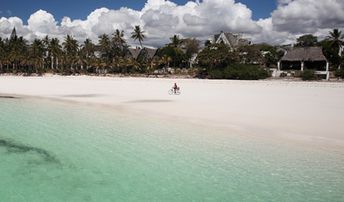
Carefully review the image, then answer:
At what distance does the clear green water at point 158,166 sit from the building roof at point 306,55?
3953 centimetres

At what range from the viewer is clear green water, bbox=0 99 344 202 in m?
7.82

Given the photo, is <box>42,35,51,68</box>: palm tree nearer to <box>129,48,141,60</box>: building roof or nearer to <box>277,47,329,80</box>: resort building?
<box>129,48,141,60</box>: building roof

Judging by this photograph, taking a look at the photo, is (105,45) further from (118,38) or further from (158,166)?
(158,166)

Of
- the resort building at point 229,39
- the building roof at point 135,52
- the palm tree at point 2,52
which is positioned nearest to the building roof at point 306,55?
the resort building at point 229,39

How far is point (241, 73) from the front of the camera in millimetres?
43625

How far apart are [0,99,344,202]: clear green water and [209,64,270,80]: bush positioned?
30.0 metres

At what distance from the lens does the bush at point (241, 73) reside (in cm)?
4325

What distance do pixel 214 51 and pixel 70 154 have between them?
Result: 131 ft

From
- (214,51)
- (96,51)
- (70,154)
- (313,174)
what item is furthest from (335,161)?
(96,51)

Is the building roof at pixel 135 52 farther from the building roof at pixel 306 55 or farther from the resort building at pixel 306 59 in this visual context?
the building roof at pixel 306 55

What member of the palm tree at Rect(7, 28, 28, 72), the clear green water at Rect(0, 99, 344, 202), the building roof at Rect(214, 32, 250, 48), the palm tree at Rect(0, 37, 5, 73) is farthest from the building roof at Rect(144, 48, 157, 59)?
the clear green water at Rect(0, 99, 344, 202)

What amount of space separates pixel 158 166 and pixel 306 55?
45.0 meters

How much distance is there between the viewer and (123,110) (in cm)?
1886

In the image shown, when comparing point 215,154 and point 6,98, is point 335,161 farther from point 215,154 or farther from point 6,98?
point 6,98
